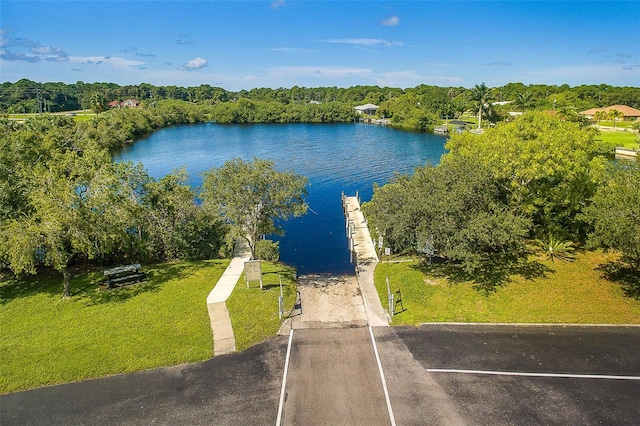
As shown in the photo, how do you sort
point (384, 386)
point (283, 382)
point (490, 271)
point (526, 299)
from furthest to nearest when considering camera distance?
point (490, 271), point (526, 299), point (283, 382), point (384, 386)

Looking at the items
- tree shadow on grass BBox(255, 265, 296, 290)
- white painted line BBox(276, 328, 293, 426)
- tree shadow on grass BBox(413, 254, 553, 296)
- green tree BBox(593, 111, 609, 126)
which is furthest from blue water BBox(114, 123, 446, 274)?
green tree BBox(593, 111, 609, 126)

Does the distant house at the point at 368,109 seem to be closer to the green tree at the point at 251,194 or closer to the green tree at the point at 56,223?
the green tree at the point at 251,194

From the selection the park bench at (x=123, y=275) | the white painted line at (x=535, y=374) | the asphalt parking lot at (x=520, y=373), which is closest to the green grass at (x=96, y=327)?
the park bench at (x=123, y=275)

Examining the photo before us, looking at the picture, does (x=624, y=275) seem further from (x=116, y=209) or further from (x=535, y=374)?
(x=116, y=209)

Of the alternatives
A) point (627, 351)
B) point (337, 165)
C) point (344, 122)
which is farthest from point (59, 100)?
point (627, 351)

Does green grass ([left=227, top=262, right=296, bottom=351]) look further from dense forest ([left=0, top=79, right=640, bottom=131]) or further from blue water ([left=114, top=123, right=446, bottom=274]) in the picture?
→ dense forest ([left=0, top=79, right=640, bottom=131])

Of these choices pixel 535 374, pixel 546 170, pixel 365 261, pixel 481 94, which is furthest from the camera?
pixel 481 94

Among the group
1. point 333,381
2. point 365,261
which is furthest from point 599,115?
point 333,381
